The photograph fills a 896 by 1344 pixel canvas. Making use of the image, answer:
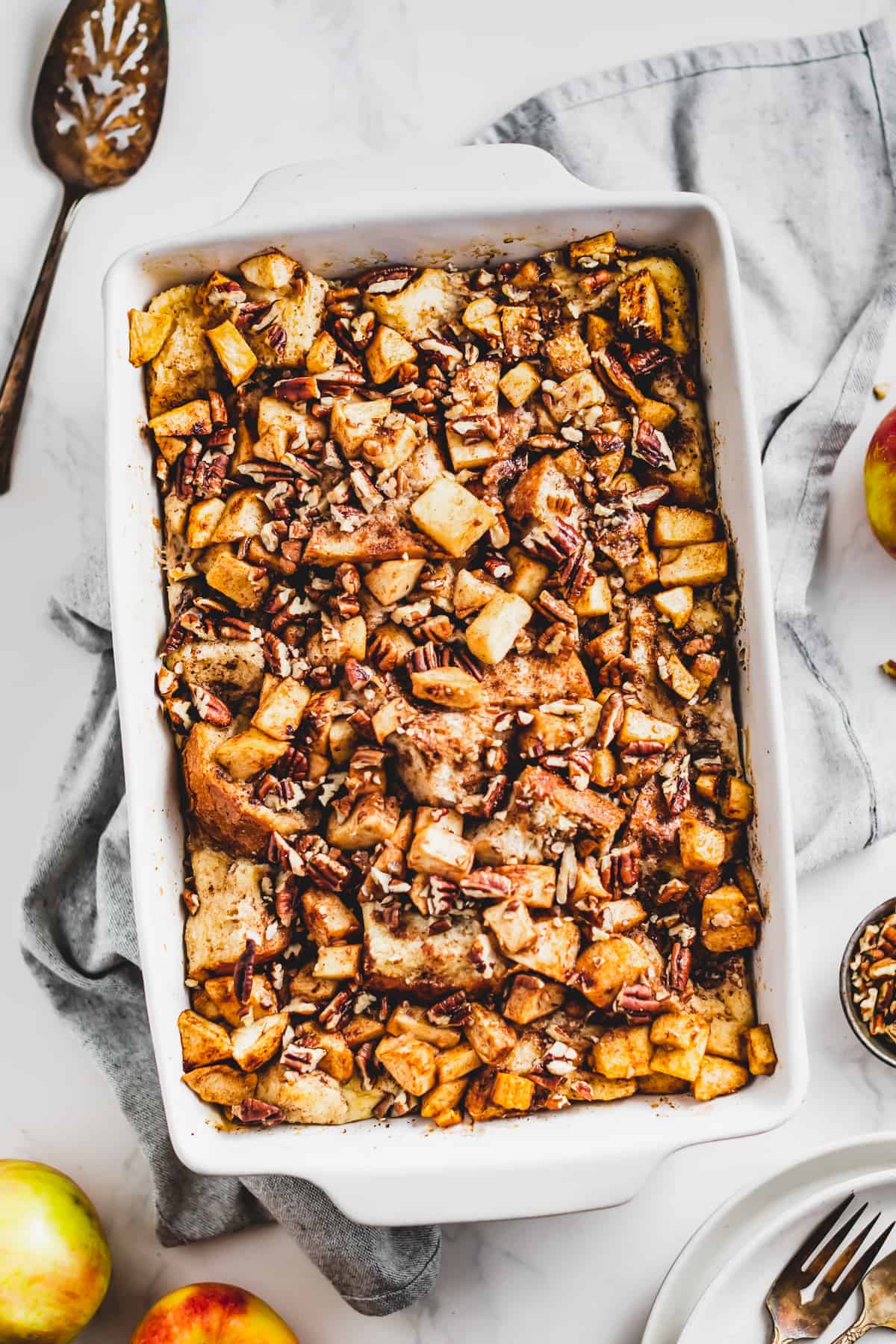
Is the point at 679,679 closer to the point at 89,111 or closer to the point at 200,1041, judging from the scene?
the point at 200,1041

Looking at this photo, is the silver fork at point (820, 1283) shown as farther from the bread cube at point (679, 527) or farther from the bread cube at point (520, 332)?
the bread cube at point (520, 332)

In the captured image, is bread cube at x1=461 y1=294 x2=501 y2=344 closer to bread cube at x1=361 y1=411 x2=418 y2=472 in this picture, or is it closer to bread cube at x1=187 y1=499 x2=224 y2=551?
bread cube at x1=361 y1=411 x2=418 y2=472

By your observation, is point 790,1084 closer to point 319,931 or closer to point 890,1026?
point 890,1026

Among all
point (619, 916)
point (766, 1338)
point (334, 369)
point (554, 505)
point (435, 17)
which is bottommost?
point (766, 1338)

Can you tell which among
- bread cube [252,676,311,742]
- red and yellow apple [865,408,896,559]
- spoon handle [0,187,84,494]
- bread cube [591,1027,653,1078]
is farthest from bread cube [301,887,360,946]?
red and yellow apple [865,408,896,559]

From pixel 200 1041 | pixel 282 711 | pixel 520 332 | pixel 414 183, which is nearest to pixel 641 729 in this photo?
pixel 282 711

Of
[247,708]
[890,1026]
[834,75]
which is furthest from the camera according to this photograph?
[834,75]

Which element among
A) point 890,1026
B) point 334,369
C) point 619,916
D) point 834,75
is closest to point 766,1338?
point 890,1026

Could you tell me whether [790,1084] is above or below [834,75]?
below
